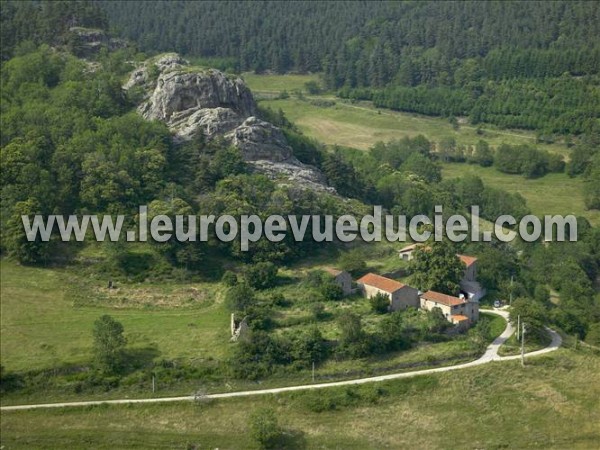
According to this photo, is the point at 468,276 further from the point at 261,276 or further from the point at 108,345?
the point at 108,345

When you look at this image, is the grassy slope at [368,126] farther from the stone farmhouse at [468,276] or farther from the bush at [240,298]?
the bush at [240,298]

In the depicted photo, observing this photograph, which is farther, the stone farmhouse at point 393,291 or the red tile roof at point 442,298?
the stone farmhouse at point 393,291

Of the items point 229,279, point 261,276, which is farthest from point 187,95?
point 261,276

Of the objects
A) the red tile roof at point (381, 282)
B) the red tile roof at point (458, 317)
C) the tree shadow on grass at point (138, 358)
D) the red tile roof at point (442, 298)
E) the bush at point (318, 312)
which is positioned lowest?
the tree shadow on grass at point (138, 358)

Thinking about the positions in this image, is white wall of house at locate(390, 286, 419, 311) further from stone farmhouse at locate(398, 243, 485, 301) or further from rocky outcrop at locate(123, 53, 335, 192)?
rocky outcrop at locate(123, 53, 335, 192)

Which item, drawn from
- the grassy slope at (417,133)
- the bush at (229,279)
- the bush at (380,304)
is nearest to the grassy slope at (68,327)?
the bush at (229,279)

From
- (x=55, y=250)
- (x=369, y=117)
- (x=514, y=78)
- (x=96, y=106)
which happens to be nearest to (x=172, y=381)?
(x=55, y=250)
